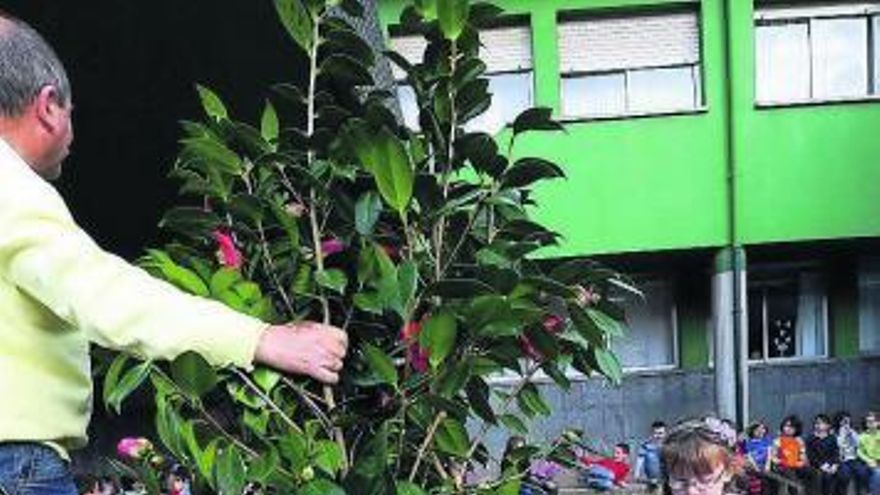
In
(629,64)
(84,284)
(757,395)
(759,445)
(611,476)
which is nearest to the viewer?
(84,284)

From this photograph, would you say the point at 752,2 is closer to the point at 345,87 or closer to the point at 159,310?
the point at 345,87

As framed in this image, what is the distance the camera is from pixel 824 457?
1778 centimetres

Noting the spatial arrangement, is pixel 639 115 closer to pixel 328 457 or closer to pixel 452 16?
pixel 452 16

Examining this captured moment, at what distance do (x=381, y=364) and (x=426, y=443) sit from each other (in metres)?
0.21

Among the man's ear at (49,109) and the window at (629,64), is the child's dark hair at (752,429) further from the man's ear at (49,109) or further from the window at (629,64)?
the man's ear at (49,109)

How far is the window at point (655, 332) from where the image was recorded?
66.6 feet

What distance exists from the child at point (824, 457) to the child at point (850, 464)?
0.08 m

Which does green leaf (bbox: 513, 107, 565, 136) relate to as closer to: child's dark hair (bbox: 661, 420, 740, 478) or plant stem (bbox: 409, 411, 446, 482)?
plant stem (bbox: 409, 411, 446, 482)

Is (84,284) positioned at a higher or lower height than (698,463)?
higher

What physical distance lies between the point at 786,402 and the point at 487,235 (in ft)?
57.7

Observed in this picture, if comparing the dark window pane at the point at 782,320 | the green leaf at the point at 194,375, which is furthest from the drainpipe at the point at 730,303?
the green leaf at the point at 194,375

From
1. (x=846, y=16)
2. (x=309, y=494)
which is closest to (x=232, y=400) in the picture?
(x=309, y=494)

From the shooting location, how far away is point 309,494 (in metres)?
2.64

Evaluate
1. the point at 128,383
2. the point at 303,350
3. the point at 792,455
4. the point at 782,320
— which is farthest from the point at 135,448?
the point at 782,320
